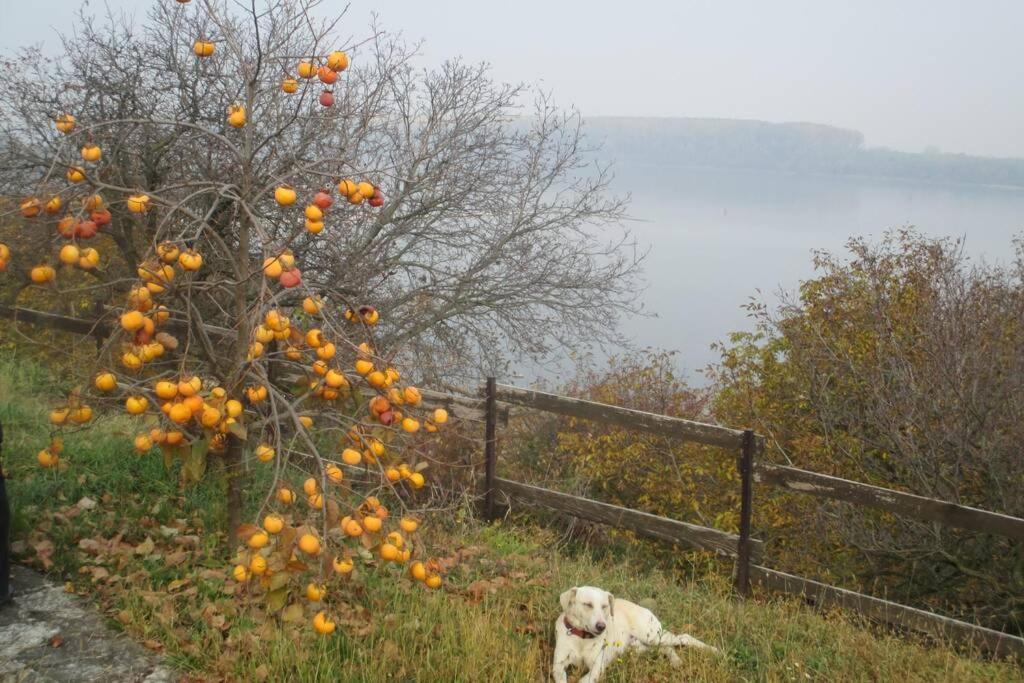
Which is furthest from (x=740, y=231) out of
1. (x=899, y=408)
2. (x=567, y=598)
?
(x=567, y=598)

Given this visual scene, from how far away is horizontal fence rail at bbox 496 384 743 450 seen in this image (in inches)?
244

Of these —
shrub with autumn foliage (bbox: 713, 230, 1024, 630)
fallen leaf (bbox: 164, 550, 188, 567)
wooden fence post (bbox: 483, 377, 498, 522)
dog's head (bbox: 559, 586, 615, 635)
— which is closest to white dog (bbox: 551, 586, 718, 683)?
dog's head (bbox: 559, 586, 615, 635)

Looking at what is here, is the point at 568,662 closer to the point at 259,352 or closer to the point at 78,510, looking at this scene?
the point at 259,352

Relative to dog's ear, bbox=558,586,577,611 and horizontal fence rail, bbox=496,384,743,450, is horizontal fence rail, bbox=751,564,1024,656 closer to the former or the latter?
horizontal fence rail, bbox=496,384,743,450

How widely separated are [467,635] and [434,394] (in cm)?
309

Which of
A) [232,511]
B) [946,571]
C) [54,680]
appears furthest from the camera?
[946,571]

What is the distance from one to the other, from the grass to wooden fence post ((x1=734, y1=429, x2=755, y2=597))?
26cm

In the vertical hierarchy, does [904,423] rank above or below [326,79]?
below

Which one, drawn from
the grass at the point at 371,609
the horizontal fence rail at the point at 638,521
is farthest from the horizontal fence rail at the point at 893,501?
the grass at the point at 371,609

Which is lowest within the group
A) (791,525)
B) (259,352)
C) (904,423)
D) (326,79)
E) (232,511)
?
(791,525)

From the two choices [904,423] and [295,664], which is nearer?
[295,664]

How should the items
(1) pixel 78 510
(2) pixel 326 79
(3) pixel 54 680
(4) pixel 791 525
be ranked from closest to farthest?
(3) pixel 54 680 → (2) pixel 326 79 → (1) pixel 78 510 → (4) pixel 791 525

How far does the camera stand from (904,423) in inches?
367

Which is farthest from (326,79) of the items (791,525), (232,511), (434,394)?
(791,525)
